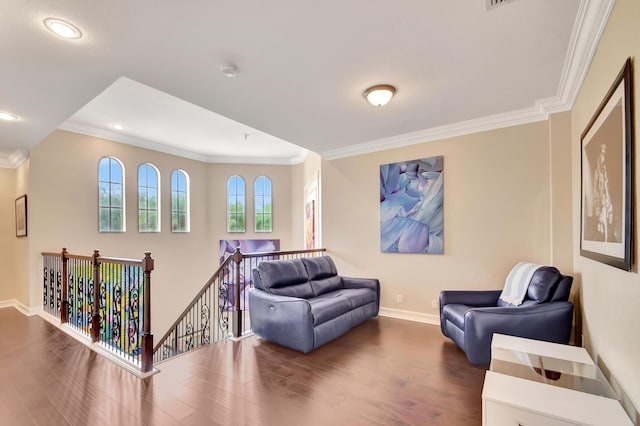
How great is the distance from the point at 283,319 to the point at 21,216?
5.12m

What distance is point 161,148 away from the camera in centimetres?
673

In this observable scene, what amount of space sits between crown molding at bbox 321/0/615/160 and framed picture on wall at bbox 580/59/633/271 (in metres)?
0.51

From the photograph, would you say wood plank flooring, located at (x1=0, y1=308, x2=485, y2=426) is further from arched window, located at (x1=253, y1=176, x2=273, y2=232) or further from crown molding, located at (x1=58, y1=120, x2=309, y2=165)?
arched window, located at (x1=253, y1=176, x2=273, y2=232)

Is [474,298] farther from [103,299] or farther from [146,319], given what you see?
[103,299]

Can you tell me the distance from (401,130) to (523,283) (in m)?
2.47

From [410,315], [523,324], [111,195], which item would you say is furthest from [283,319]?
[111,195]

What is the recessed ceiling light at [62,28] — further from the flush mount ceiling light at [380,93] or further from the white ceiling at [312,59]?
the flush mount ceiling light at [380,93]

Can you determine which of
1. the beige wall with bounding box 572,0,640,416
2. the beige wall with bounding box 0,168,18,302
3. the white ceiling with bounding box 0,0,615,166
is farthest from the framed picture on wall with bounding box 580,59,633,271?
the beige wall with bounding box 0,168,18,302

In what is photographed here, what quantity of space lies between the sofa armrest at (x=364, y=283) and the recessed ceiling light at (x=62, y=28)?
13.4 feet

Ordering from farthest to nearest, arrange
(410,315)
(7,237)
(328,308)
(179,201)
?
(179,201) → (7,237) → (410,315) → (328,308)

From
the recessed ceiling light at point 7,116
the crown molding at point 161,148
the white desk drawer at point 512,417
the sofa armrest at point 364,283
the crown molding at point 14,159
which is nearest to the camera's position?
the white desk drawer at point 512,417

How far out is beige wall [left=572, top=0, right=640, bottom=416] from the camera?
1.58 metres

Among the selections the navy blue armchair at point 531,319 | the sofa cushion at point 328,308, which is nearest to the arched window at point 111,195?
the sofa cushion at point 328,308

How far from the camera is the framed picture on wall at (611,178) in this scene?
1.62m
